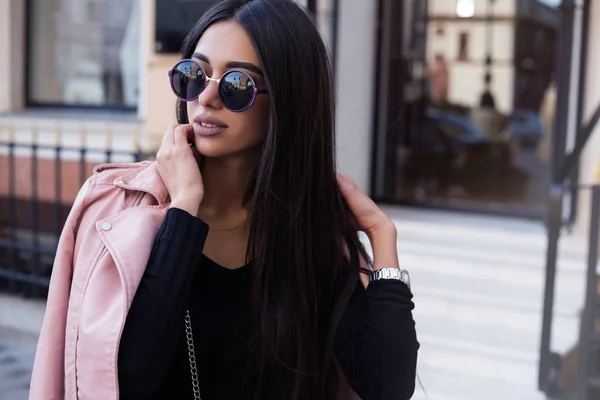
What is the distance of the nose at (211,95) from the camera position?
5.27 ft

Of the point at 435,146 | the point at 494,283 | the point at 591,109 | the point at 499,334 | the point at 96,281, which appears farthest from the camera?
the point at 435,146

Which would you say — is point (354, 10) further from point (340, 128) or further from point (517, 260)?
point (517, 260)

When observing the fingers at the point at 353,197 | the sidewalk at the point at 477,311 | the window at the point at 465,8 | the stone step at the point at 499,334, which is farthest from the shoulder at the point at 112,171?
the window at the point at 465,8

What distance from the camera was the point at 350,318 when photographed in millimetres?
1694

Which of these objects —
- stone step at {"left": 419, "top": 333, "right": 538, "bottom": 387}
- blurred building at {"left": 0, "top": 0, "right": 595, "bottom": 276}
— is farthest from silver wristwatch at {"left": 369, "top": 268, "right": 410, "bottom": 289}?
blurred building at {"left": 0, "top": 0, "right": 595, "bottom": 276}

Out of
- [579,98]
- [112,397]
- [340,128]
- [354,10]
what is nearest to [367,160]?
[340,128]

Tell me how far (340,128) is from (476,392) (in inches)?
86.8

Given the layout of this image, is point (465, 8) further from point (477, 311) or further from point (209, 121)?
point (209, 121)

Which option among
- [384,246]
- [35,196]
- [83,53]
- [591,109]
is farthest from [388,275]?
[83,53]

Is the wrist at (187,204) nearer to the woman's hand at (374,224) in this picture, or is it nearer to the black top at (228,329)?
the black top at (228,329)

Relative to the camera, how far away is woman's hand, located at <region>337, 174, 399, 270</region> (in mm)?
1760

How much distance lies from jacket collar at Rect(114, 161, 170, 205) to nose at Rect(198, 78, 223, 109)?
0.63 feet

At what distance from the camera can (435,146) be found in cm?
664

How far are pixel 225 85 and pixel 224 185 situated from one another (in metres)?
0.27
